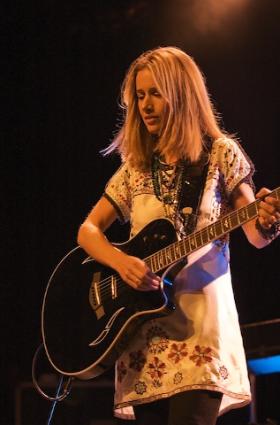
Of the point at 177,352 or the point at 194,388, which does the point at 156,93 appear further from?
the point at 194,388

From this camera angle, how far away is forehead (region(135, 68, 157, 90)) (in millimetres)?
2346

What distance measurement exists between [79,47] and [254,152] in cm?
127

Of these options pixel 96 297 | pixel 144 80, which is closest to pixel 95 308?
pixel 96 297

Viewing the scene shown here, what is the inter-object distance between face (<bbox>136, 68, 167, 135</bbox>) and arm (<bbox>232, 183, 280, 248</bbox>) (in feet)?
1.12

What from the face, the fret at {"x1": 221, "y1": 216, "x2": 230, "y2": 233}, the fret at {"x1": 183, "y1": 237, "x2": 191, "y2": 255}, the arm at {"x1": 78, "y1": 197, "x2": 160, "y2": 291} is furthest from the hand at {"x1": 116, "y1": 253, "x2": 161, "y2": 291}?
the face

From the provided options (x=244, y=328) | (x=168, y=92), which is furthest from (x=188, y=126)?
(x=244, y=328)

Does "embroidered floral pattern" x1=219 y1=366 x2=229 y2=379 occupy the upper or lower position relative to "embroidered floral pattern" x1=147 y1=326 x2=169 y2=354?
lower

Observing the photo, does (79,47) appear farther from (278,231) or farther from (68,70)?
(278,231)

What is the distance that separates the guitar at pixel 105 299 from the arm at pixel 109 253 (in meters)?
0.04

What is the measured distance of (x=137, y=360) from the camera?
2145 millimetres

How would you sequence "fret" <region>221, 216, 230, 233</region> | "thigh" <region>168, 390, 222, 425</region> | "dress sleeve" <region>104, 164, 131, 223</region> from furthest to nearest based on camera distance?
1. "dress sleeve" <region>104, 164, 131, 223</region>
2. "fret" <region>221, 216, 230, 233</region>
3. "thigh" <region>168, 390, 222, 425</region>

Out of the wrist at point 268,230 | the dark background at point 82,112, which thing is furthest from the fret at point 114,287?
the dark background at point 82,112

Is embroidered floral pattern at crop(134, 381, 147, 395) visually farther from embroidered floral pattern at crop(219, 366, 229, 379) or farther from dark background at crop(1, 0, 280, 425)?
dark background at crop(1, 0, 280, 425)

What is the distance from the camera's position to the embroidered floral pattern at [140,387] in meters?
2.11
